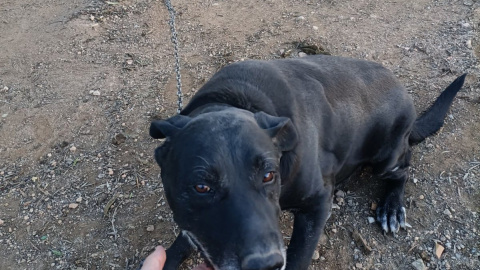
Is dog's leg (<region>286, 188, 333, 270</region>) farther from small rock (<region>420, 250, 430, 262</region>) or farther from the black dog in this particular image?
small rock (<region>420, 250, 430, 262</region>)

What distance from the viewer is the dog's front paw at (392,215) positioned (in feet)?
13.2

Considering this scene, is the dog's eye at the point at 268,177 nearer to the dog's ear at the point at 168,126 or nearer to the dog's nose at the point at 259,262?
the dog's nose at the point at 259,262

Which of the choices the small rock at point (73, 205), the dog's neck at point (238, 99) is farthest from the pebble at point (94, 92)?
the dog's neck at point (238, 99)

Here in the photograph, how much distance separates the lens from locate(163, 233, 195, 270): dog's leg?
3.74 meters

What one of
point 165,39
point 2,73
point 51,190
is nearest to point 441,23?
point 165,39

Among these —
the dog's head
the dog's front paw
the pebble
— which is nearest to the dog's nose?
the dog's head

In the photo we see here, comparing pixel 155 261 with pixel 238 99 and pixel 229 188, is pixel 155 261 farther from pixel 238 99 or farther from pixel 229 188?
pixel 238 99

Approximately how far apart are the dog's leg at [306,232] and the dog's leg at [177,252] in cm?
86

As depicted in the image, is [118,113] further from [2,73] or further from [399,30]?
[399,30]

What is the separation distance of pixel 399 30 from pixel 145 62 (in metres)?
3.28

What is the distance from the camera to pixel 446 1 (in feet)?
20.4

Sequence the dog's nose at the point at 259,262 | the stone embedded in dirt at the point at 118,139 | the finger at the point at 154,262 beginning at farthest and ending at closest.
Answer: the stone embedded in dirt at the point at 118,139 → the finger at the point at 154,262 → the dog's nose at the point at 259,262

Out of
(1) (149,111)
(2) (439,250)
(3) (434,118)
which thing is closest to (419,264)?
(2) (439,250)

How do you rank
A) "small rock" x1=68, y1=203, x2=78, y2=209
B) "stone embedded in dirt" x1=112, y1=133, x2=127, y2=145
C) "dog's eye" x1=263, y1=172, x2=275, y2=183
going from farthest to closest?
"stone embedded in dirt" x1=112, y1=133, x2=127, y2=145 → "small rock" x1=68, y1=203, x2=78, y2=209 → "dog's eye" x1=263, y1=172, x2=275, y2=183
